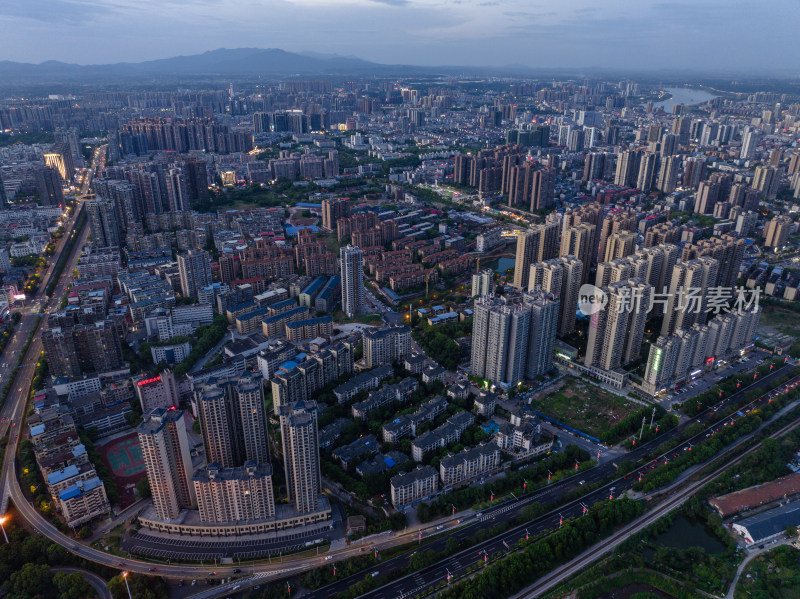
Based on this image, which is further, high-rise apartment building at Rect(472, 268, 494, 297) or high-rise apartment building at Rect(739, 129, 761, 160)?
high-rise apartment building at Rect(739, 129, 761, 160)

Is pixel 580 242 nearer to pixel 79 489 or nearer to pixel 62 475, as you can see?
pixel 79 489

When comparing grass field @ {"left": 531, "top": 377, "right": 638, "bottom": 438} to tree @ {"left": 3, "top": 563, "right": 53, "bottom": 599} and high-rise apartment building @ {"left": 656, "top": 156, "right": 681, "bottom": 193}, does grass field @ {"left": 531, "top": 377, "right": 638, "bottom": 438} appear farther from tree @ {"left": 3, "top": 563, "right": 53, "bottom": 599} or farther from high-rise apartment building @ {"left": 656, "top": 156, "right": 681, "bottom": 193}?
high-rise apartment building @ {"left": 656, "top": 156, "right": 681, "bottom": 193}

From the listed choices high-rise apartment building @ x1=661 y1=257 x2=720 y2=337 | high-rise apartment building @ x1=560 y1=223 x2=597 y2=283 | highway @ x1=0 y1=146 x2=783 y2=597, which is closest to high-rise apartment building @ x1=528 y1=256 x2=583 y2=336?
high-rise apartment building @ x1=560 y1=223 x2=597 y2=283

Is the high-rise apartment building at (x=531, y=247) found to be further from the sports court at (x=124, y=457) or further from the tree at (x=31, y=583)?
the tree at (x=31, y=583)

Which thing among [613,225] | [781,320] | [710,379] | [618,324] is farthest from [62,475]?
[781,320]

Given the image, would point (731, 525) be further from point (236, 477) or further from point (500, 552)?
point (236, 477)

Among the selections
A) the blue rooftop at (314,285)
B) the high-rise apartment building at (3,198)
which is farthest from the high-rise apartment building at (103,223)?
the blue rooftop at (314,285)
